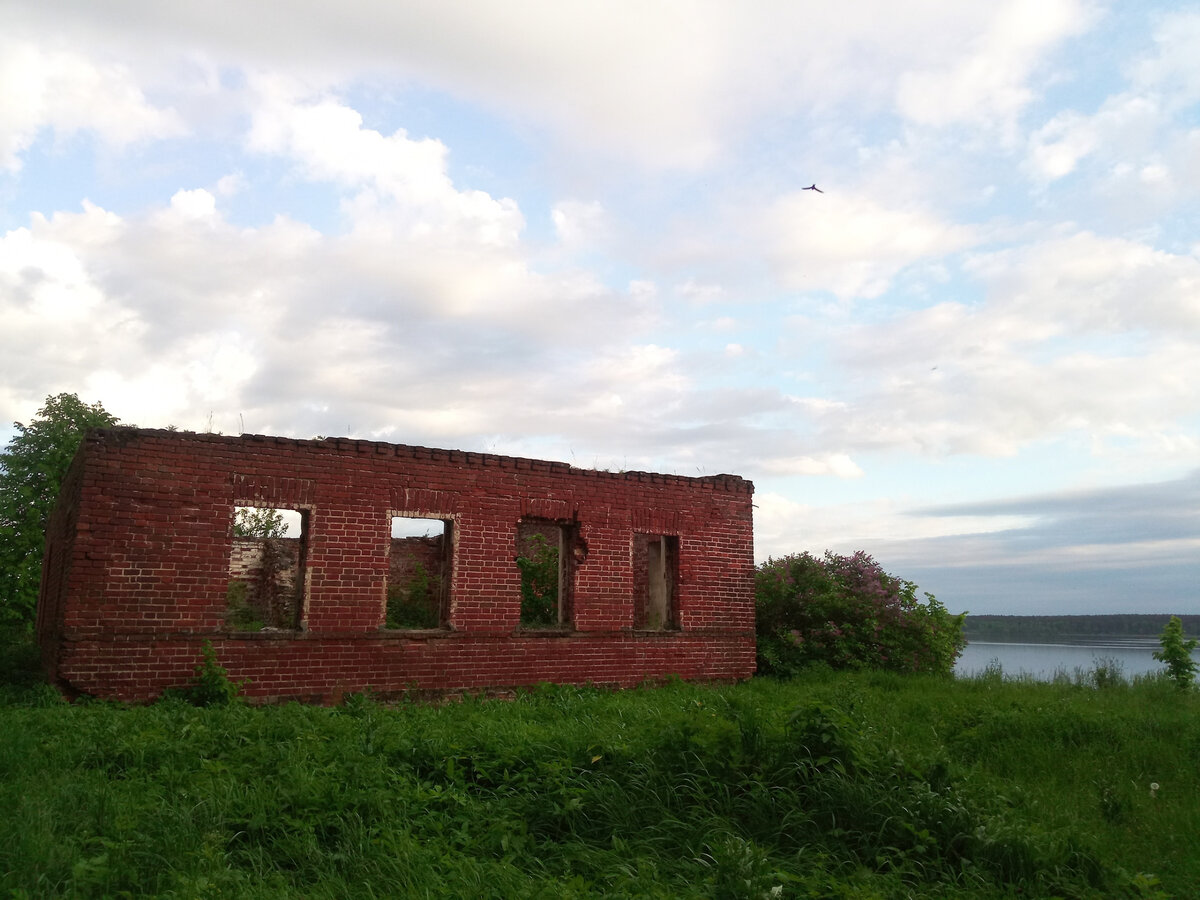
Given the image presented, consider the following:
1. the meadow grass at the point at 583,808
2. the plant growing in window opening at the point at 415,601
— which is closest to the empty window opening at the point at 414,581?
the plant growing in window opening at the point at 415,601

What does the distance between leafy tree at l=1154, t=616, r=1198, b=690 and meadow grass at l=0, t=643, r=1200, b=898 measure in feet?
15.2

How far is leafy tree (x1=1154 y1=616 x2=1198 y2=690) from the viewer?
40.3 feet

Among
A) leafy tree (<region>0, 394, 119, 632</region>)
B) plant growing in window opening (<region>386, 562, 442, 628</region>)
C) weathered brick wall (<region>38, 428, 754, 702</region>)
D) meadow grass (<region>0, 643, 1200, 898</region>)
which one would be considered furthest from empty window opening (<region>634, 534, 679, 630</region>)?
leafy tree (<region>0, 394, 119, 632</region>)

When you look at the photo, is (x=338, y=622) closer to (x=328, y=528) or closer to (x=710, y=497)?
(x=328, y=528)

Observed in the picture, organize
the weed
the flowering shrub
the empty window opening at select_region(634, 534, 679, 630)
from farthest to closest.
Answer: the flowering shrub
the empty window opening at select_region(634, 534, 679, 630)
the weed

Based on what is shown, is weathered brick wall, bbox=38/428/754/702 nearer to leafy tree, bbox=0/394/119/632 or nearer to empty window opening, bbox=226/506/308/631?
empty window opening, bbox=226/506/308/631

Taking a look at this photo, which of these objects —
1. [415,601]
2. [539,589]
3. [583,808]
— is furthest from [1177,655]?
[415,601]

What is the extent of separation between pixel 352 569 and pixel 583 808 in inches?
223

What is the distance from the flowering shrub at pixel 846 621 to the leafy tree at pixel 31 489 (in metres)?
17.1

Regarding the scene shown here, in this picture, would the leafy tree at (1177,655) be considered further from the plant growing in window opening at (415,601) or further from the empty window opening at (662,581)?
the plant growing in window opening at (415,601)

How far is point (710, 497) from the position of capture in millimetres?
14016

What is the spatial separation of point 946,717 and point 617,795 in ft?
17.0

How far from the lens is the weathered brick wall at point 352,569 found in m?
9.51

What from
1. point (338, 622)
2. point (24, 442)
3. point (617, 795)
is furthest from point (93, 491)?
point (24, 442)
